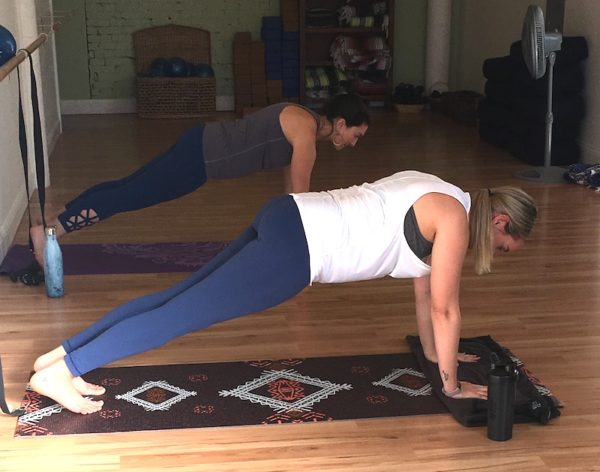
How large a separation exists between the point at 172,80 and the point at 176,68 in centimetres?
19

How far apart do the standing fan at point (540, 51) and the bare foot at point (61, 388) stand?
13.0ft

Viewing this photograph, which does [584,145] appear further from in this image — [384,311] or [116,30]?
[116,30]

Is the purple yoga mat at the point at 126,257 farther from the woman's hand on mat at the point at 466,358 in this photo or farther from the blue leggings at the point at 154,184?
the woman's hand on mat at the point at 466,358

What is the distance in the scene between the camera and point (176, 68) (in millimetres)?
8984

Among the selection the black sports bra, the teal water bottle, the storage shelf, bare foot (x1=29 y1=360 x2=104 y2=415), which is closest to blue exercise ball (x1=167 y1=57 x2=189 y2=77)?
the storage shelf

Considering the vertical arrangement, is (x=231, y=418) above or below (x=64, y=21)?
below

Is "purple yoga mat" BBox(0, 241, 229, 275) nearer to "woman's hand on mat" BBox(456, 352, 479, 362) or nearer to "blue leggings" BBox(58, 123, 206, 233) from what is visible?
"blue leggings" BBox(58, 123, 206, 233)

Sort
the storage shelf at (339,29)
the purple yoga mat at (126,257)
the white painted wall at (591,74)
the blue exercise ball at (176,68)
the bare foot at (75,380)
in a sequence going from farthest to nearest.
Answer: the storage shelf at (339,29) → the blue exercise ball at (176,68) → the white painted wall at (591,74) → the purple yoga mat at (126,257) → the bare foot at (75,380)

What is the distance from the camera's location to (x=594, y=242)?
473 centimetres

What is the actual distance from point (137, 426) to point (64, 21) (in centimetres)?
706

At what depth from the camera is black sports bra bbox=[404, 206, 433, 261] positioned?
2.57 metres

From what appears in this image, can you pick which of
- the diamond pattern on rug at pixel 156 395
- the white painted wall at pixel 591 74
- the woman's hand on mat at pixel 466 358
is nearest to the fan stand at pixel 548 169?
the white painted wall at pixel 591 74

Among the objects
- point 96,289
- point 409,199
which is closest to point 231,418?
point 409,199

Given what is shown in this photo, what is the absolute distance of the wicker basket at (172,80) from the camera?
8.88 meters
